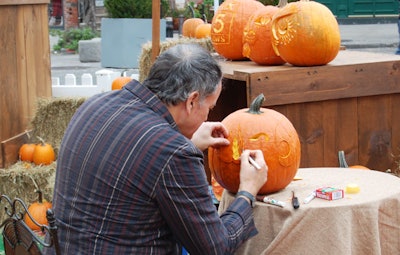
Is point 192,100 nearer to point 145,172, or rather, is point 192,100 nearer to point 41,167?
point 145,172

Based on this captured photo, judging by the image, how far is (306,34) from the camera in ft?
13.6

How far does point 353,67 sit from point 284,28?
0.47 meters

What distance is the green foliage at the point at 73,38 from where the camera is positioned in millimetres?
18312

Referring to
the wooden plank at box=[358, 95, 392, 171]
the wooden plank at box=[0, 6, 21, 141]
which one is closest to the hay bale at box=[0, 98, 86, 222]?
the wooden plank at box=[0, 6, 21, 141]

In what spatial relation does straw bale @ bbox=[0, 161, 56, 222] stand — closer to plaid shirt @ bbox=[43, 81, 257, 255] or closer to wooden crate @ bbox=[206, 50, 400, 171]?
wooden crate @ bbox=[206, 50, 400, 171]

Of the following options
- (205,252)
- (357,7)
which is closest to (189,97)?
(205,252)

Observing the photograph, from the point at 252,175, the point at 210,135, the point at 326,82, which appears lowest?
the point at 252,175

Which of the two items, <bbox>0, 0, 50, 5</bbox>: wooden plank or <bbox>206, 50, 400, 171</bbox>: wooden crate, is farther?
<bbox>0, 0, 50, 5</bbox>: wooden plank

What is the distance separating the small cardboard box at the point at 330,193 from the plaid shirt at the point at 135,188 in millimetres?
585

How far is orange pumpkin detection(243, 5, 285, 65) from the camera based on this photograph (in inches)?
178

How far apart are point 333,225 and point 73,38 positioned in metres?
16.9

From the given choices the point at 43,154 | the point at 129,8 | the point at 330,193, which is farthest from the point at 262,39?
the point at 129,8

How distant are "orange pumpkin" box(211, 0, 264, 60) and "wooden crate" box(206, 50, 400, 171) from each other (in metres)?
0.33

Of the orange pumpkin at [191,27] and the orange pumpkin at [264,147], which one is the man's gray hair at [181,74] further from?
the orange pumpkin at [191,27]
